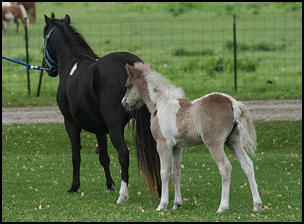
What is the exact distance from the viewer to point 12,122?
52.6 feet

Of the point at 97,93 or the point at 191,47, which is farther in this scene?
the point at 191,47

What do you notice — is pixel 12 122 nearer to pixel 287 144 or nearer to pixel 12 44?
pixel 287 144

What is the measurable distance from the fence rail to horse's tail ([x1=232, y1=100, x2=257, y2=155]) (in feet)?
35.7

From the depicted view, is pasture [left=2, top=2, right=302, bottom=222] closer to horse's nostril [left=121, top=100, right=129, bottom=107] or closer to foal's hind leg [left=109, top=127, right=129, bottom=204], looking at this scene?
foal's hind leg [left=109, top=127, right=129, bottom=204]

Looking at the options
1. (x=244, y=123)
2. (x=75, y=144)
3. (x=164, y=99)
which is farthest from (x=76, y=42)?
(x=244, y=123)

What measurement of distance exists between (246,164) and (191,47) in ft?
65.0

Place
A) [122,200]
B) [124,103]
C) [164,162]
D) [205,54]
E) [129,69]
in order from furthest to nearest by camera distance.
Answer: [205,54] < [122,200] < [124,103] < [129,69] < [164,162]

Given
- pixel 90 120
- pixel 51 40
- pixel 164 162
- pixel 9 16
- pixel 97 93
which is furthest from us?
pixel 9 16

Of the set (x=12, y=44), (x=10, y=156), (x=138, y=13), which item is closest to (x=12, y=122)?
(x=10, y=156)

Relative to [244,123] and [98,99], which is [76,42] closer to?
[98,99]

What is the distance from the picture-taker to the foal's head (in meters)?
8.53

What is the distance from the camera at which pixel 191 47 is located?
27.7 m

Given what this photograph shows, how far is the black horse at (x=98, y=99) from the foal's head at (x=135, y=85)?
517mm

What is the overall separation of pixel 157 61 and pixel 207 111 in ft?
Answer: 53.9
